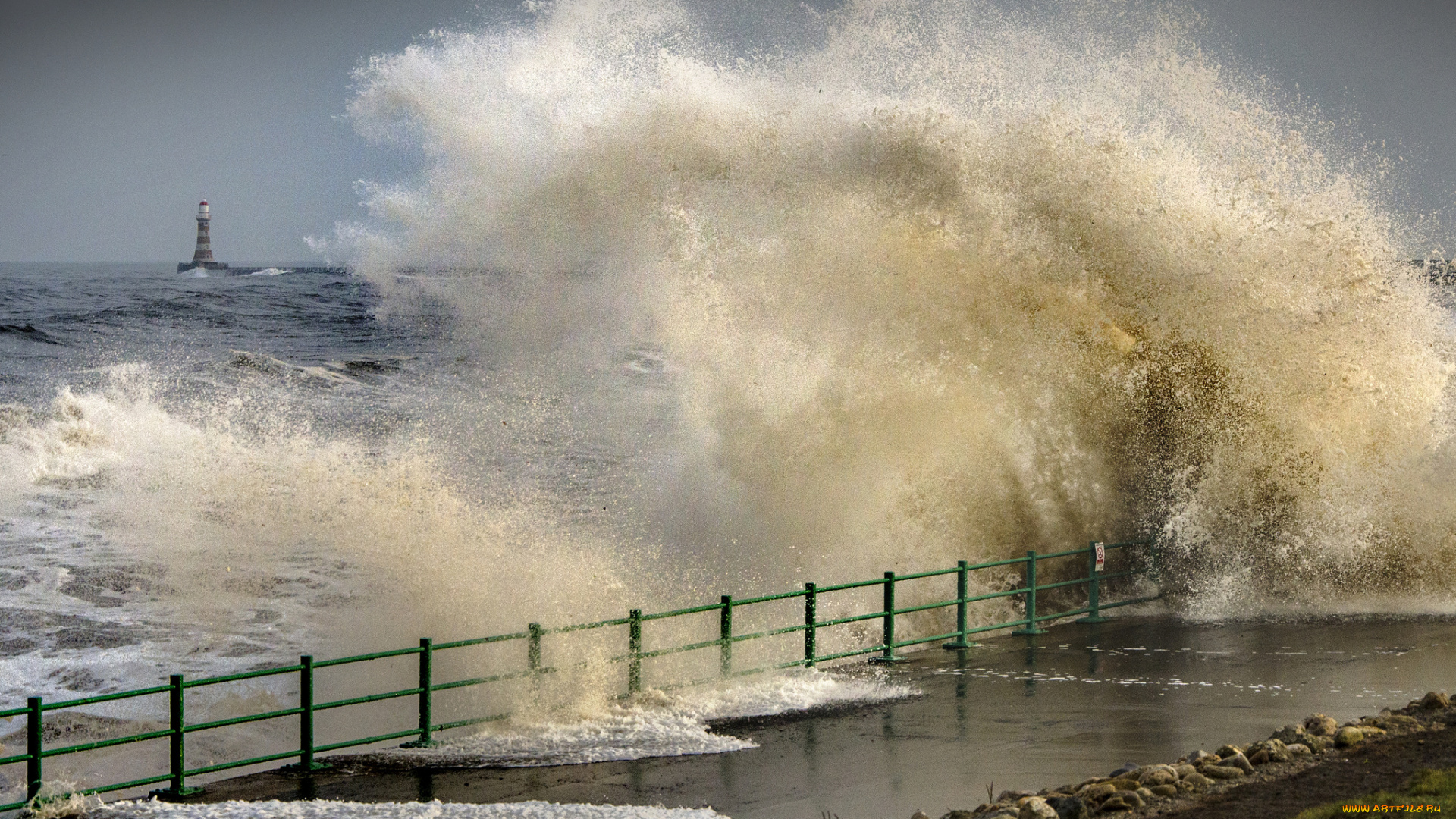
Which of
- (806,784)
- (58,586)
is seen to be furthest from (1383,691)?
(58,586)

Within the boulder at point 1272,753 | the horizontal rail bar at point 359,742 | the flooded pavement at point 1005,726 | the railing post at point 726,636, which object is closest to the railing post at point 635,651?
the railing post at point 726,636

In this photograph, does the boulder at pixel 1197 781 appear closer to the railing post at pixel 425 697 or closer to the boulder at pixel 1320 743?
the boulder at pixel 1320 743

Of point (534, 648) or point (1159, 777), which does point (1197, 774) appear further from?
point (534, 648)

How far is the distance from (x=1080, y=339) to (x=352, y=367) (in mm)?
37958

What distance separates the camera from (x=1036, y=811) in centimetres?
727

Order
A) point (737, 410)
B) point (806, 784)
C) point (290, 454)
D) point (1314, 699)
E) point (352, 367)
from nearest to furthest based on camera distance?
point (806, 784), point (1314, 699), point (737, 410), point (290, 454), point (352, 367)

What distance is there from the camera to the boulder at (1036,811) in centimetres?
727

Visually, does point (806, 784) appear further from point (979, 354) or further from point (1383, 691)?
point (979, 354)

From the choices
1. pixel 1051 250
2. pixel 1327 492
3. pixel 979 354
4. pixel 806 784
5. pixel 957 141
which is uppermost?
pixel 957 141

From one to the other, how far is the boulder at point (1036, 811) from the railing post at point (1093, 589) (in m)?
9.27

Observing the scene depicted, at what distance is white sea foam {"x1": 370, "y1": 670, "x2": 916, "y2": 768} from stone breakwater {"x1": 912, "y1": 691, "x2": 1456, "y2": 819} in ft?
9.12

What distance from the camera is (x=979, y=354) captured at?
2000 cm

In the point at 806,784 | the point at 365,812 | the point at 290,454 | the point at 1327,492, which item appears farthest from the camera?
the point at 290,454

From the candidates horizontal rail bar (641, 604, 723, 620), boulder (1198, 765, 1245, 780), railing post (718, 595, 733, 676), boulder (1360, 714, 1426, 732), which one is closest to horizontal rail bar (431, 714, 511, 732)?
horizontal rail bar (641, 604, 723, 620)
